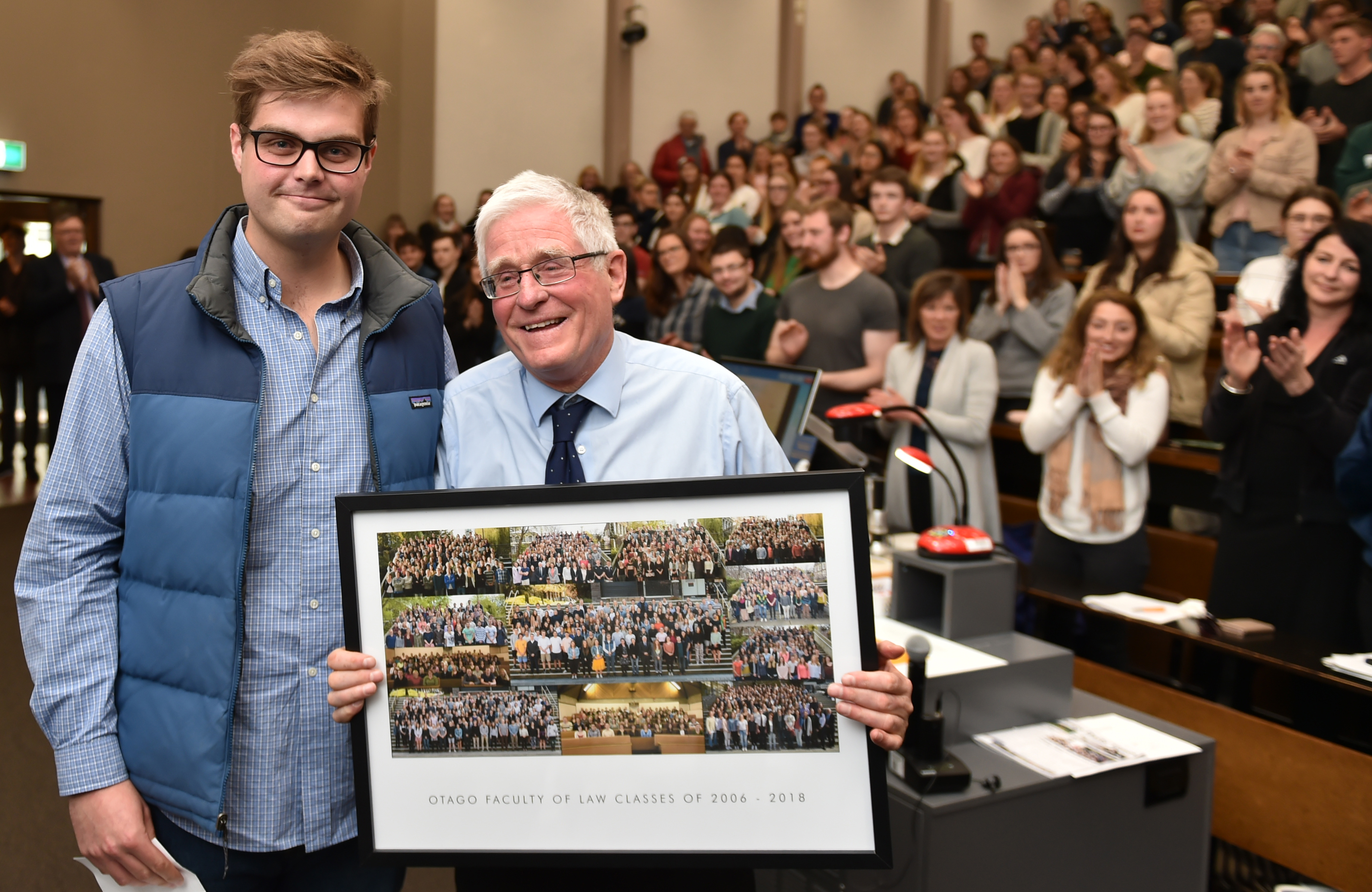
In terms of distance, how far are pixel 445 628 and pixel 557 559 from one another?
16 cm

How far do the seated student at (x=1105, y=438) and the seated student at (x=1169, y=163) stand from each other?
2752 mm

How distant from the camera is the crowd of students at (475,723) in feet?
4.25

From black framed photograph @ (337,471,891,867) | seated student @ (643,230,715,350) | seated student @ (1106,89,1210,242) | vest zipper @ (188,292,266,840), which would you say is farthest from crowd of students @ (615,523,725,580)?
seated student @ (1106,89,1210,242)

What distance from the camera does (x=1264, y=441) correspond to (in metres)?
3.33

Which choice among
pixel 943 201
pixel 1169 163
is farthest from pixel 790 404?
pixel 943 201

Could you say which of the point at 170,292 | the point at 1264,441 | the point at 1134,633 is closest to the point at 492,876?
the point at 170,292

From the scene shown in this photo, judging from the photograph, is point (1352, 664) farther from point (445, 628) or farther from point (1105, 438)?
point (445, 628)

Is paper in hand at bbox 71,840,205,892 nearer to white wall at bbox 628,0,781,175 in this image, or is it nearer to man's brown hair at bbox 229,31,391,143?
man's brown hair at bbox 229,31,391,143

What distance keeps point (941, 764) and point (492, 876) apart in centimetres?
98

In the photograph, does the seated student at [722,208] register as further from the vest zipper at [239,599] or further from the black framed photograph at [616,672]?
the black framed photograph at [616,672]

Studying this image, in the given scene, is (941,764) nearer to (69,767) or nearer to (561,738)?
(561,738)

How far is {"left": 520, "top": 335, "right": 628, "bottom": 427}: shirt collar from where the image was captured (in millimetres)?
1467

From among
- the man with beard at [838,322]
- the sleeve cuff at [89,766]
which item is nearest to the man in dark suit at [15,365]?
the man with beard at [838,322]

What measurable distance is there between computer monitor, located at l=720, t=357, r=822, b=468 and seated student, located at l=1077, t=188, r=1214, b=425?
1.74m
